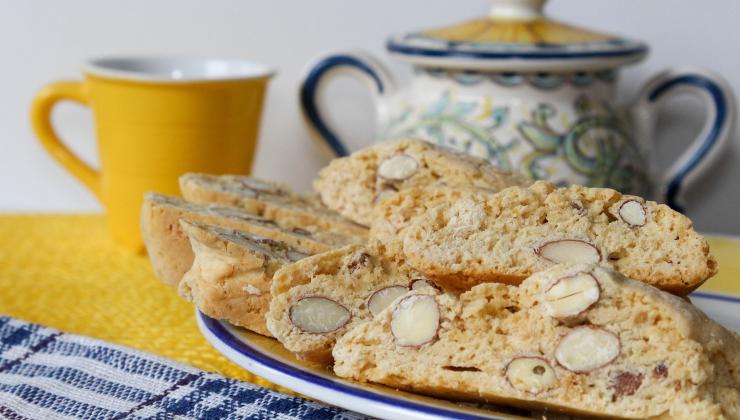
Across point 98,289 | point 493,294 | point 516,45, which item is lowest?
point 98,289

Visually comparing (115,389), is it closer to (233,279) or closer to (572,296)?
(233,279)

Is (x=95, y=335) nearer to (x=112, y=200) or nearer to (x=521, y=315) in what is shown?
(x=112, y=200)

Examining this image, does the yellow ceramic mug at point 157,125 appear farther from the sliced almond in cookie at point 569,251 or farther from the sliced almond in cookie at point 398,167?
the sliced almond in cookie at point 569,251

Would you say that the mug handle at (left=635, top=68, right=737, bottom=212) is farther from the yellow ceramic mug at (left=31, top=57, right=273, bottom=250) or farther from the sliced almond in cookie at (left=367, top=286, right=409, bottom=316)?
the sliced almond in cookie at (left=367, top=286, right=409, bottom=316)

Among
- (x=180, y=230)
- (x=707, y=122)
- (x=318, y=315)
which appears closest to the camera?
(x=318, y=315)

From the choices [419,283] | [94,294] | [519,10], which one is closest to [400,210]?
[419,283]

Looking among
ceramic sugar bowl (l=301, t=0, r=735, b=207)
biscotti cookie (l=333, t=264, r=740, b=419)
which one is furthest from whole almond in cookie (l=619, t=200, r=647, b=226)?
ceramic sugar bowl (l=301, t=0, r=735, b=207)

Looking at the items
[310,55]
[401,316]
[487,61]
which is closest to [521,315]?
[401,316]
